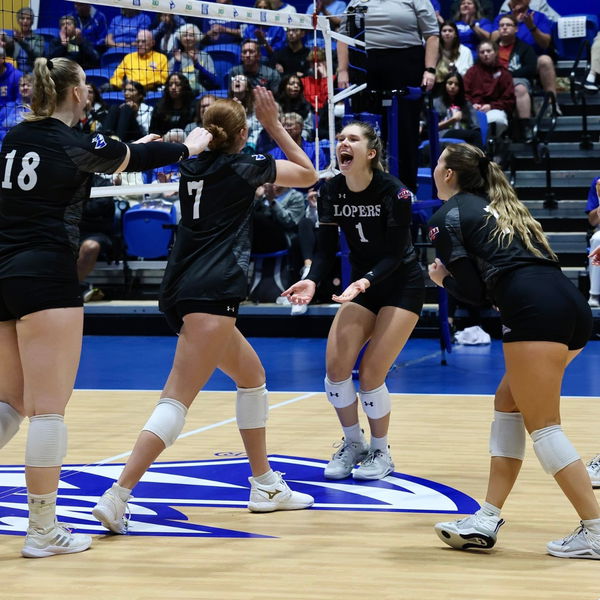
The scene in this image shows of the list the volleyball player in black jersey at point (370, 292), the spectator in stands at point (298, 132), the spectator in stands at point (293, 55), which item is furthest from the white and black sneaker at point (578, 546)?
the spectator in stands at point (293, 55)

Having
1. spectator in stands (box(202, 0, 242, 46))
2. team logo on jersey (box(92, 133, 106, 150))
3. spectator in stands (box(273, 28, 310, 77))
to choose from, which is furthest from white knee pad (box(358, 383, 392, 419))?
spectator in stands (box(202, 0, 242, 46))

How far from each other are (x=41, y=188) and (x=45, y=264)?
1.00ft

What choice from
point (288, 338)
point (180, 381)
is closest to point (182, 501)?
point (180, 381)

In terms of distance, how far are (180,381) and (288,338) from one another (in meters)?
7.15

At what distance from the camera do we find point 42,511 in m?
4.34

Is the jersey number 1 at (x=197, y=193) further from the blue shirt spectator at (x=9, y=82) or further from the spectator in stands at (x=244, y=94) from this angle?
the blue shirt spectator at (x=9, y=82)

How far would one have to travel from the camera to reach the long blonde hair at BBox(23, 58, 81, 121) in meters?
4.35

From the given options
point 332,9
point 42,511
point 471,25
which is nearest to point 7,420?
point 42,511

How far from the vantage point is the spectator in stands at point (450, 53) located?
13297 mm

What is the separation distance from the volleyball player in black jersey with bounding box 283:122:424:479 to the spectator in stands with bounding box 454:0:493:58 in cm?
941

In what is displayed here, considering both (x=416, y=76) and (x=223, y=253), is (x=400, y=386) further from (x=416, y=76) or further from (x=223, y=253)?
(x=223, y=253)

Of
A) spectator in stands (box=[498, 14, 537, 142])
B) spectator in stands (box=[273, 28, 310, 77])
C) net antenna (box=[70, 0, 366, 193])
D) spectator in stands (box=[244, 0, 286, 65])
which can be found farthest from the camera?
spectator in stands (box=[498, 14, 537, 142])

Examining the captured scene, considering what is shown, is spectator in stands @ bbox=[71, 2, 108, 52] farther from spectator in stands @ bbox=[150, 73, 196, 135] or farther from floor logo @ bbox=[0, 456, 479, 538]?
floor logo @ bbox=[0, 456, 479, 538]

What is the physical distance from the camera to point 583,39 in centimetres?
1460
